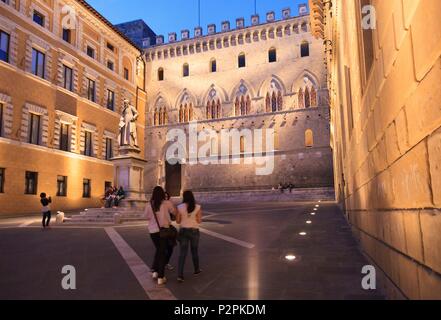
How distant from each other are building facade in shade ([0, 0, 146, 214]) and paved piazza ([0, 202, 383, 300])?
41.2ft

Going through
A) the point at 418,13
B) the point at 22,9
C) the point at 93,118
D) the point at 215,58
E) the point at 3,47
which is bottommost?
the point at 418,13

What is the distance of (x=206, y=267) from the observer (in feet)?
20.5

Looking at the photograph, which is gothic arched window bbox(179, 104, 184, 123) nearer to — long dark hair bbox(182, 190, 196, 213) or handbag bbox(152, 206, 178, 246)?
long dark hair bbox(182, 190, 196, 213)

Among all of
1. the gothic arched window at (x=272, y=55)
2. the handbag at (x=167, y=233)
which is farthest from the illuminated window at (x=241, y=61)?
the handbag at (x=167, y=233)

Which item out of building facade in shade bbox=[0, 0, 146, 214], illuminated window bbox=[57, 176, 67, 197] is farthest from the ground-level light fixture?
illuminated window bbox=[57, 176, 67, 197]

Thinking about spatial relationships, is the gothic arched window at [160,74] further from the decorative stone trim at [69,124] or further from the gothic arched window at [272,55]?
the decorative stone trim at [69,124]

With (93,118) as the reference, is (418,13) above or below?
below

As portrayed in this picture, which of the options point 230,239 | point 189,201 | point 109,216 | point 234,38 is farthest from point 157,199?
point 234,38

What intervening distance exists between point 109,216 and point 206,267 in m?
10.3

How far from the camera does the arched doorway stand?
42.4 metres
